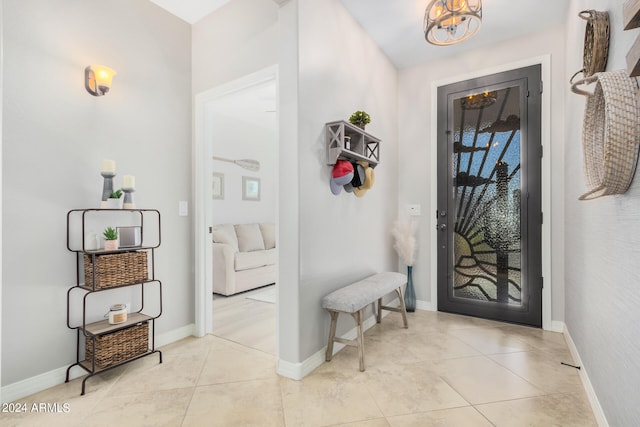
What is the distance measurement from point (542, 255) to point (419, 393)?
6.16 ft

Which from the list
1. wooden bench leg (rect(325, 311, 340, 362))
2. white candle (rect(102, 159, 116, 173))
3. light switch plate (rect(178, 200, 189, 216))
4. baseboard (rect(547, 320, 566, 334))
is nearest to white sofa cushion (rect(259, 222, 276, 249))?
light switch plate (rect(178, 200, 189, 216))

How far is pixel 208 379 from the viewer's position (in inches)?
79.0

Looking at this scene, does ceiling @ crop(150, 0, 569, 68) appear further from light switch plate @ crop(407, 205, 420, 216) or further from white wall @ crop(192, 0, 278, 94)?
light switch plate @ crop(407, 205, 420, 216)

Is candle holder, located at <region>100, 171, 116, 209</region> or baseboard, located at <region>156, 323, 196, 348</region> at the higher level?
candle holder, located at <region>100, 171, 116, 209</region>

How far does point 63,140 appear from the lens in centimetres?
200

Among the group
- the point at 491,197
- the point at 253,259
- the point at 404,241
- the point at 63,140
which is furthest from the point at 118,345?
the point at 491,197

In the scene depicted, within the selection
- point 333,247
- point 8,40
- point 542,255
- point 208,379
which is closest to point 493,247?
point 542,255

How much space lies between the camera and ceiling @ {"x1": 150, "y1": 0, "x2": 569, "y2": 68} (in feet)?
8.31

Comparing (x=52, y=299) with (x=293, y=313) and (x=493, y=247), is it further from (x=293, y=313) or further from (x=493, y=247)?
(x=493, y=247)

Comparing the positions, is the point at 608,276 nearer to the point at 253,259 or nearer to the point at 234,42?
the point at 234,42

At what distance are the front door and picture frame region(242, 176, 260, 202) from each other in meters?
3.35

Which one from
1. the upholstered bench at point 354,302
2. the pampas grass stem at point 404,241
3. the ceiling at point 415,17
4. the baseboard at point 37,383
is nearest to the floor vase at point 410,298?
the pampas grass stem at point 404,241

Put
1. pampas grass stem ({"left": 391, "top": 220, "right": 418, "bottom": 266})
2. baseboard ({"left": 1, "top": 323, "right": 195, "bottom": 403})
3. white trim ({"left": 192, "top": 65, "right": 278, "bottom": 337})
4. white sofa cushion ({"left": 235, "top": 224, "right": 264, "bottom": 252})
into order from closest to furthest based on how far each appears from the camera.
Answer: baseboard ({"left": 1, "top": 323, "right": 195, "bottom": 403})
white trim ({"left": 192, "top": 65, "right": 278, "bottom": 337})
pampas grass stem ({"left": 391, "top": 220, "right": 418, "bottom": 266})
white sofa cushion ({"left": 235, "top": 224, "right": 264, "bottom": 252})

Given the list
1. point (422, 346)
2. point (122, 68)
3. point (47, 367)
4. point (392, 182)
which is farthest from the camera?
point (392, 182)
